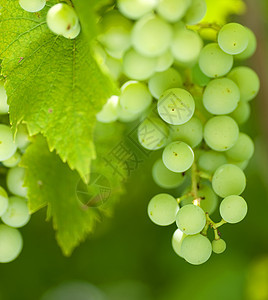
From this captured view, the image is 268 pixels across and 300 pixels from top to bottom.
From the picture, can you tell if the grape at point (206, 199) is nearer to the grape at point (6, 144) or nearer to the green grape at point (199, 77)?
the green grape at point (199, 77)

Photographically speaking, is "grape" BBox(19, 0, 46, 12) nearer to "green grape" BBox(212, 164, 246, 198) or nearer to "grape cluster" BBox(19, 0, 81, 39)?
"grape cluster" BBox(19, 0, 81, 39)

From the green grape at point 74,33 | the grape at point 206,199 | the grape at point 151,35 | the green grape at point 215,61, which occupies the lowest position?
Answer: the grape at point 206,199

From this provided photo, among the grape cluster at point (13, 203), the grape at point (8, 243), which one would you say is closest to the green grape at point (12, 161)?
the grape cluster at point (13, 203)

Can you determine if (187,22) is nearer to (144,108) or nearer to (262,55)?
(144,108)

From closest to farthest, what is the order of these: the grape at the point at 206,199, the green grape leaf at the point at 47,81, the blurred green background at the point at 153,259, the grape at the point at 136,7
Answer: the grape at the point at 136,7, the green grape leaf at the point at 47,81, the grape at the point at 206,199, the blurred green background at the point at 153,259

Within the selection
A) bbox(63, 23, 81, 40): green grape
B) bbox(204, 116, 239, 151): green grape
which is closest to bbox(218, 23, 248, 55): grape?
bbox(204, 116, 239, 151): green grape
